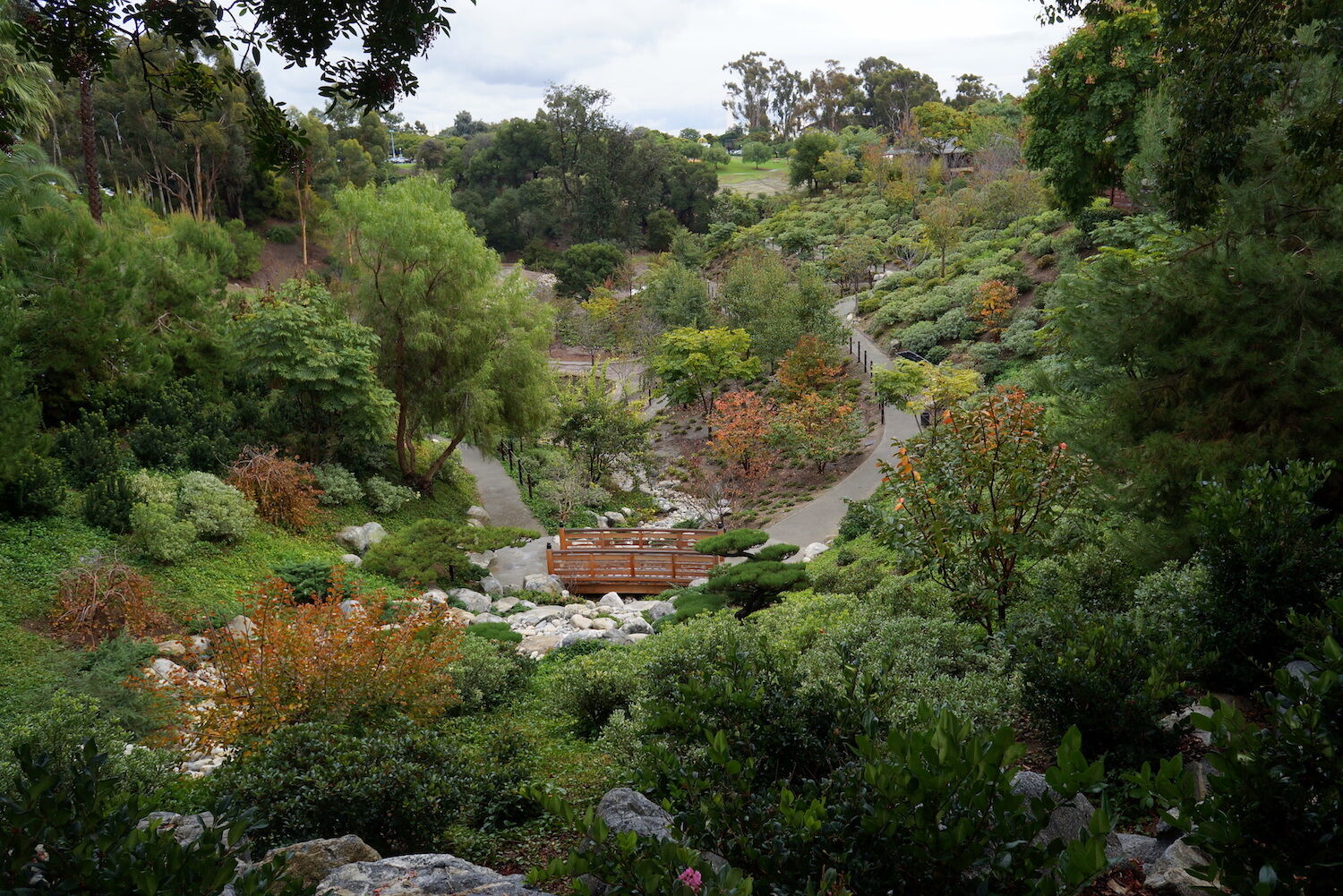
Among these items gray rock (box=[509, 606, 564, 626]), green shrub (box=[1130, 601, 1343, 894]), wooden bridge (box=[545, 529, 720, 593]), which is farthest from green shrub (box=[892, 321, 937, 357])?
green shrub (box=[1130, 601, 1343, 894])

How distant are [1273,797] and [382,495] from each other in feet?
48.5

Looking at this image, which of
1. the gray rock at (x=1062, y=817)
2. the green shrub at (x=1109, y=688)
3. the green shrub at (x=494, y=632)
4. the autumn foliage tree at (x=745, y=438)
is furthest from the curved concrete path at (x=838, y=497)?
the gray rock at (x=1062, y=817)

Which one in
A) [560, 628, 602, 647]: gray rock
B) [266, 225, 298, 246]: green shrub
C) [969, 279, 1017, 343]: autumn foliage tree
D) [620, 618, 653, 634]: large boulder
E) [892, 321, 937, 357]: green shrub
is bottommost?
[620, 618, 653, 634]: large boulder

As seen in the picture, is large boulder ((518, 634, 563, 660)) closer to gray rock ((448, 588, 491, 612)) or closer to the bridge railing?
gray rock ((448, 588, 491, 612))

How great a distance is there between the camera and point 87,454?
1110 centimetres

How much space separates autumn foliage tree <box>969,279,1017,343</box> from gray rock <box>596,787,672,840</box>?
Answer: 22002 mm

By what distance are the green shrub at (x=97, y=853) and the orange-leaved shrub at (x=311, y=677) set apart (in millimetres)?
2841

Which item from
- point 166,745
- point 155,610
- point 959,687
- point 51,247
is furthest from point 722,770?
point 51,247

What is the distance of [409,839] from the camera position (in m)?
4.29

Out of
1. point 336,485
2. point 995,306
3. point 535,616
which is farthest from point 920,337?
point 336,485

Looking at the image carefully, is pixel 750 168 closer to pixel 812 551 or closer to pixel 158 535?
pixel 812 551

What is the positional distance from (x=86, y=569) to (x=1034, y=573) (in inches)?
382

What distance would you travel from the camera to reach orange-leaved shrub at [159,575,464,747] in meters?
5.22

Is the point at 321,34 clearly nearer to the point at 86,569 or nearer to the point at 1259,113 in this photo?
the point at 1259,113
